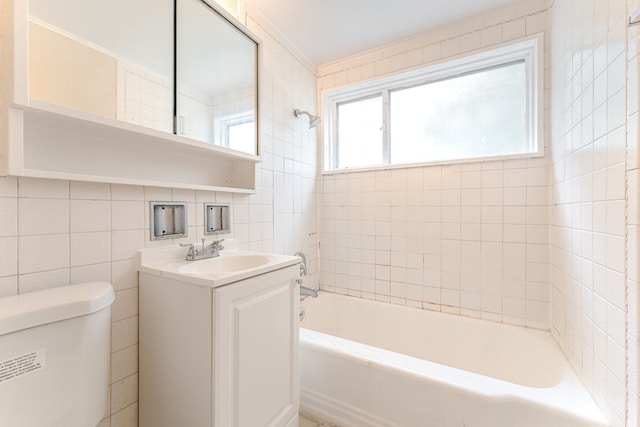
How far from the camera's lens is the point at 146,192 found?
1.10 m

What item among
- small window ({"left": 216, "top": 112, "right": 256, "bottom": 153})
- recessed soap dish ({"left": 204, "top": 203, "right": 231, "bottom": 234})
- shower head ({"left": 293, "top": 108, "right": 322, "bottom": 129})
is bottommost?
recessed soap dish ({"left": 204, "top": 203, "right": 231, "bottom": 234})

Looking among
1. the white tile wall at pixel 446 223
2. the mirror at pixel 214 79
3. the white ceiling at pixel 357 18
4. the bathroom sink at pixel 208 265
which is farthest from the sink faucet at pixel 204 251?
the white ceiling at pixel 357 18

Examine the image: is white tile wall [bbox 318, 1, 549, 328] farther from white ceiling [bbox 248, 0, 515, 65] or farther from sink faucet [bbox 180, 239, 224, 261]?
sink faucet [bbox 180, 239, 224, 261]

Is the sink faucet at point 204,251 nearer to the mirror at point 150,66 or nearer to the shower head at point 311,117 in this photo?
the mirror at point 150,66

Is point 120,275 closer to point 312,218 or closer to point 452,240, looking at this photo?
point 312,218

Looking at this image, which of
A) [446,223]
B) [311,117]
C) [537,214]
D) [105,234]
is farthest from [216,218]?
[537,214]

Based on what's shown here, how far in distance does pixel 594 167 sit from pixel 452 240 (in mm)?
916

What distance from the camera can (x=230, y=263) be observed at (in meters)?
1.31

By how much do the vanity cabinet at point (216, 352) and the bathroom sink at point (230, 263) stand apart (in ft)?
0.59

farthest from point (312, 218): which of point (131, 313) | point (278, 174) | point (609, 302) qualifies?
point (609, 302)

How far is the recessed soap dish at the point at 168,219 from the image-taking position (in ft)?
3.71

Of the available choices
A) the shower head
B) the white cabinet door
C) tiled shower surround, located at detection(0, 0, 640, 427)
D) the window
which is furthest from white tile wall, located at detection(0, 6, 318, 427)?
the window

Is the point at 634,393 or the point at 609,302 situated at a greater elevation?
the point at 609,302

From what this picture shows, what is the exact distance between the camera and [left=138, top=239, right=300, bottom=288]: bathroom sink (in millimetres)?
897
